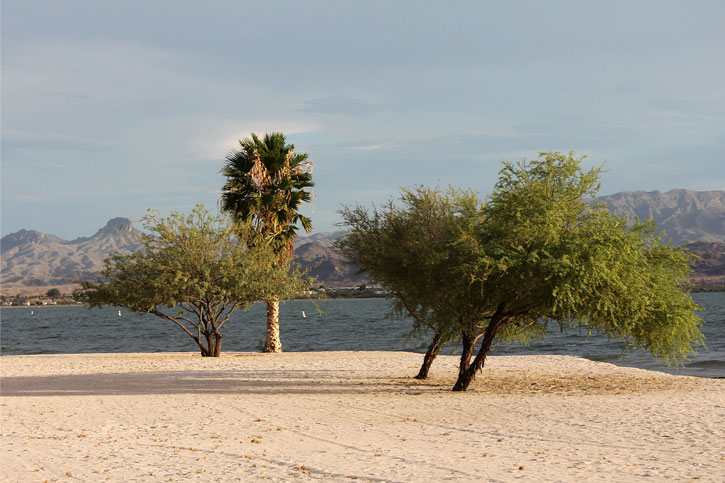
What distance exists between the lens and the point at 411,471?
11312 mm

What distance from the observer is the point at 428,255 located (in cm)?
2128

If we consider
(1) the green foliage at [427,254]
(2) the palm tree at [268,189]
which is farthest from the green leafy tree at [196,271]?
(1) the green foliage at [427,254]

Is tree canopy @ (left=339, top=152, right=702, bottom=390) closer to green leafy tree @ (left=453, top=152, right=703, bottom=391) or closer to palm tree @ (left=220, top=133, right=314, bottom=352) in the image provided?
green leafy tree @ (left=453, top=152, right=703, bottom=391)

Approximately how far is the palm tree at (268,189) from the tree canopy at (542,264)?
12.7 m

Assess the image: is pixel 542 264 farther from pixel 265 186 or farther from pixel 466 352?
pixel 265 186

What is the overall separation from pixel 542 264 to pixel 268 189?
754 inches

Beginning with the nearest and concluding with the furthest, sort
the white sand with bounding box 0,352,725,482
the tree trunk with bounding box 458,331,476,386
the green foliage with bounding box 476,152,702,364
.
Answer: the white sand with bounding box 0,352,725,482
the green foliage with bounding box 476,152,702,364
the tree trunk with bounding box 458,331,476,386

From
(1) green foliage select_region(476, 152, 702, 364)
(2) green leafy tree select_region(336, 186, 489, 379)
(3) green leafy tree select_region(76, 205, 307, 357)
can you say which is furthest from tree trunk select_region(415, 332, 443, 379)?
(3) green leafy tree select_region(76, 205, 307, 357)

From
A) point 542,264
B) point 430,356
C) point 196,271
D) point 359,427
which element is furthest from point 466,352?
point 196,271

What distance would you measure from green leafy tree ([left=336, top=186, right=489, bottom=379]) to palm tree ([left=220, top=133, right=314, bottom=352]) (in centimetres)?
1033

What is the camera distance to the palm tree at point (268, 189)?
3491 centimetres

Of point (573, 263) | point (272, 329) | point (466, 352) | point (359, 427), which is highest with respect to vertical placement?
point (573, 263)

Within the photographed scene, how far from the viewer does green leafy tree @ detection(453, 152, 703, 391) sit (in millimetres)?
19188

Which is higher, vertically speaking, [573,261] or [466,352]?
[573,261]
